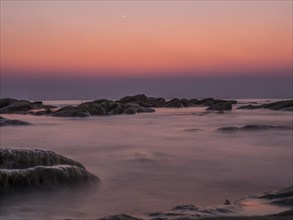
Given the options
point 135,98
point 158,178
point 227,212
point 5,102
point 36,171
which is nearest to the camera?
point 227,212

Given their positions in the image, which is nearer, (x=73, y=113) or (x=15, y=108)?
(x=73, y=113)

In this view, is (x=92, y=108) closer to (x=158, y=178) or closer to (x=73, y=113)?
(x=73, y=113)

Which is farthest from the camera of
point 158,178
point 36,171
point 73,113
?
point 73,113

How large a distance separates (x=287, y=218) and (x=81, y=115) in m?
24.2

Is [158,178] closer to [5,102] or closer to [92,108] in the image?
[92,108]

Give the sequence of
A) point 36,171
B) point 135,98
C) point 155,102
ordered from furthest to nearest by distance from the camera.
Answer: point 155,102 < point 135,98 < point 36,171

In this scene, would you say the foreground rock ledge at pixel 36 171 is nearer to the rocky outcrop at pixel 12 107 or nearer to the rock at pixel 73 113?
the rock at pixel 73 113

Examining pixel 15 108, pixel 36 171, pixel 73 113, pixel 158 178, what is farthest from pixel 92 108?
pixel 36 171

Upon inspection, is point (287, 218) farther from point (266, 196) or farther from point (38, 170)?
point (38, 170)

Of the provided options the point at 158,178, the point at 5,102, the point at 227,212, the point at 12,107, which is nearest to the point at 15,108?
the point at 12,107

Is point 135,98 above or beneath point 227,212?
above

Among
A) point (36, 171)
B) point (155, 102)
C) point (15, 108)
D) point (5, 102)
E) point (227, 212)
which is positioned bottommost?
point (227, 212)

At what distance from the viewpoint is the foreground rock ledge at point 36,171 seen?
475cm

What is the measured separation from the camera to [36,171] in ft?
16.2
